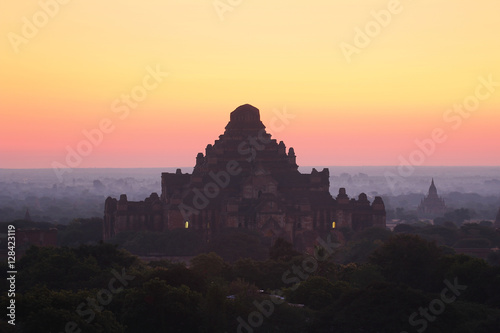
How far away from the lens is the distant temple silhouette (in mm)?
115812

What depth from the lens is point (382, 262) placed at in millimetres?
83438

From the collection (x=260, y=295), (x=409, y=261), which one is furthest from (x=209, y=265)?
(x=260, y=295)

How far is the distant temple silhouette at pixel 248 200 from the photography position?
4560 inches

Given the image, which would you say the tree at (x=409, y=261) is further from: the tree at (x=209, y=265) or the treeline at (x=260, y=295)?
the tree at (x=209, y=265)

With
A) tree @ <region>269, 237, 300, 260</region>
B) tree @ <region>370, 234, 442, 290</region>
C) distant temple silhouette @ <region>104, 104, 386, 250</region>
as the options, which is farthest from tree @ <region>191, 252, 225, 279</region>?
distant temple silhouette @ <region>104, 104, 386, 250</region>

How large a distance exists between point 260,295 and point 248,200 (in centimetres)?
4989

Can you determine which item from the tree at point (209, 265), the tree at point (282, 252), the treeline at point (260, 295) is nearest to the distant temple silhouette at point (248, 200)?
the tree at point (282, 252)

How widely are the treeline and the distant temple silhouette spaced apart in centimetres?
2982

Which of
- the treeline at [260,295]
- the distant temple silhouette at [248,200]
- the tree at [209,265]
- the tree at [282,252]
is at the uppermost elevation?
the distant temple silhouette at [248,200]

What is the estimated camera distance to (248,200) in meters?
118

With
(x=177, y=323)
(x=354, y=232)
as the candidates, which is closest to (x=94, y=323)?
(x=177, y=323)

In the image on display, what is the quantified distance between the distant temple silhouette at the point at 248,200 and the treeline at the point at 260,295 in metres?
29.8

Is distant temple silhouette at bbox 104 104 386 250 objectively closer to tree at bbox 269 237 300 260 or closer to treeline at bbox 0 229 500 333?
tree at bbox 269 237 300 260

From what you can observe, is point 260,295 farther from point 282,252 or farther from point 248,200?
point 248,200
